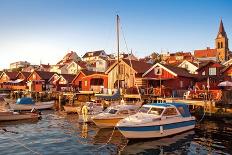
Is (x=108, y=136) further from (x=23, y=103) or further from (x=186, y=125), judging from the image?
(x=23, y=103)

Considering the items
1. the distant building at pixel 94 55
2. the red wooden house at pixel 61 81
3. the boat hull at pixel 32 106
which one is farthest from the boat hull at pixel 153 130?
the distant building at pixel 94 55

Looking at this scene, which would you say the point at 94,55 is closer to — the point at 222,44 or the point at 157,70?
the point at 222,44

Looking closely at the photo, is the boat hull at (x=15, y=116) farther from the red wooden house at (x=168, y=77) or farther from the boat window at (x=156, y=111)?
the red wooden house at (x=168, y=77)

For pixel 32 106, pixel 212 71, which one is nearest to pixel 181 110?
pixel 32 106

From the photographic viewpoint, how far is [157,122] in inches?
932

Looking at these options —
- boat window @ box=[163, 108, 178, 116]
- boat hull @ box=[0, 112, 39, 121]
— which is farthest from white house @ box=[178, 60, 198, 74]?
boat window @ box=[163, 108, 178, 116]

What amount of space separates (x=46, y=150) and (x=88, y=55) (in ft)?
373

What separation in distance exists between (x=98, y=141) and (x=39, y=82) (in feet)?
178

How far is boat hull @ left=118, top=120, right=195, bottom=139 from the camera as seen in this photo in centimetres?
2281

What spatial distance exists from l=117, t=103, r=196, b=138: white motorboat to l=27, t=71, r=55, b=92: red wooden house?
4879 centimetres

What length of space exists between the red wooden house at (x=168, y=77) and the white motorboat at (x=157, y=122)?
18.2 m

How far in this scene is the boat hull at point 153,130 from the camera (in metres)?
22.8

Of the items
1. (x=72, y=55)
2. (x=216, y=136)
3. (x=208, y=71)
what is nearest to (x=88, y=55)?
(x=72, y=55)

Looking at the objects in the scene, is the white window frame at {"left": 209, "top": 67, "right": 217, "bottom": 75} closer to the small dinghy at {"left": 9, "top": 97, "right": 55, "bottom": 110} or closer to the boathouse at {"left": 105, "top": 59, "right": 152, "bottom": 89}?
the boathouse at {"left": 105, "top": 59, "right": 152, "bottom": 89}
